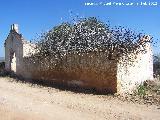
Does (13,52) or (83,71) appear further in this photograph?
(13,52)

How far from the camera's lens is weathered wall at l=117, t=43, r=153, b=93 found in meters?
17.0

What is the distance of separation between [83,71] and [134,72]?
10.1 feet

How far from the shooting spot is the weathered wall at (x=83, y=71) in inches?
669

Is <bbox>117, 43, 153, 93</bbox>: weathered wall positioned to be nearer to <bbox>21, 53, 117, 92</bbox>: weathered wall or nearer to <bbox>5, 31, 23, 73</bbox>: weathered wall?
<bbox>21, 53, 117, 92</bbox>: weathered wall

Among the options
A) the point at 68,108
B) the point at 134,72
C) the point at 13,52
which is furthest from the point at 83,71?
the point at 13,52

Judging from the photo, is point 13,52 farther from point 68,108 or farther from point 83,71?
point 68,108

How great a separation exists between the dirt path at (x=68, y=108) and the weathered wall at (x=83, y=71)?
1.31 meters

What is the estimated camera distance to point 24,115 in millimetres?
11125

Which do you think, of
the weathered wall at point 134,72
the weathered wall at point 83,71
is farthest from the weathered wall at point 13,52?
the weathered wall at point 134,72

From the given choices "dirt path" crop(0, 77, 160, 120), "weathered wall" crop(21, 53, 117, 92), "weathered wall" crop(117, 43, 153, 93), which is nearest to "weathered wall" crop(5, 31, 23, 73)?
"weathered wall" crop(21, 53, 117, 92)

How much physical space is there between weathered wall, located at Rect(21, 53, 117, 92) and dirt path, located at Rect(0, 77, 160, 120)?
4.28 ft

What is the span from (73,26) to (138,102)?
13537 mm

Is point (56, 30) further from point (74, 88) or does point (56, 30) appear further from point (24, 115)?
point (24, 115)

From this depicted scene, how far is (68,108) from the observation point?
12812 millimetres
